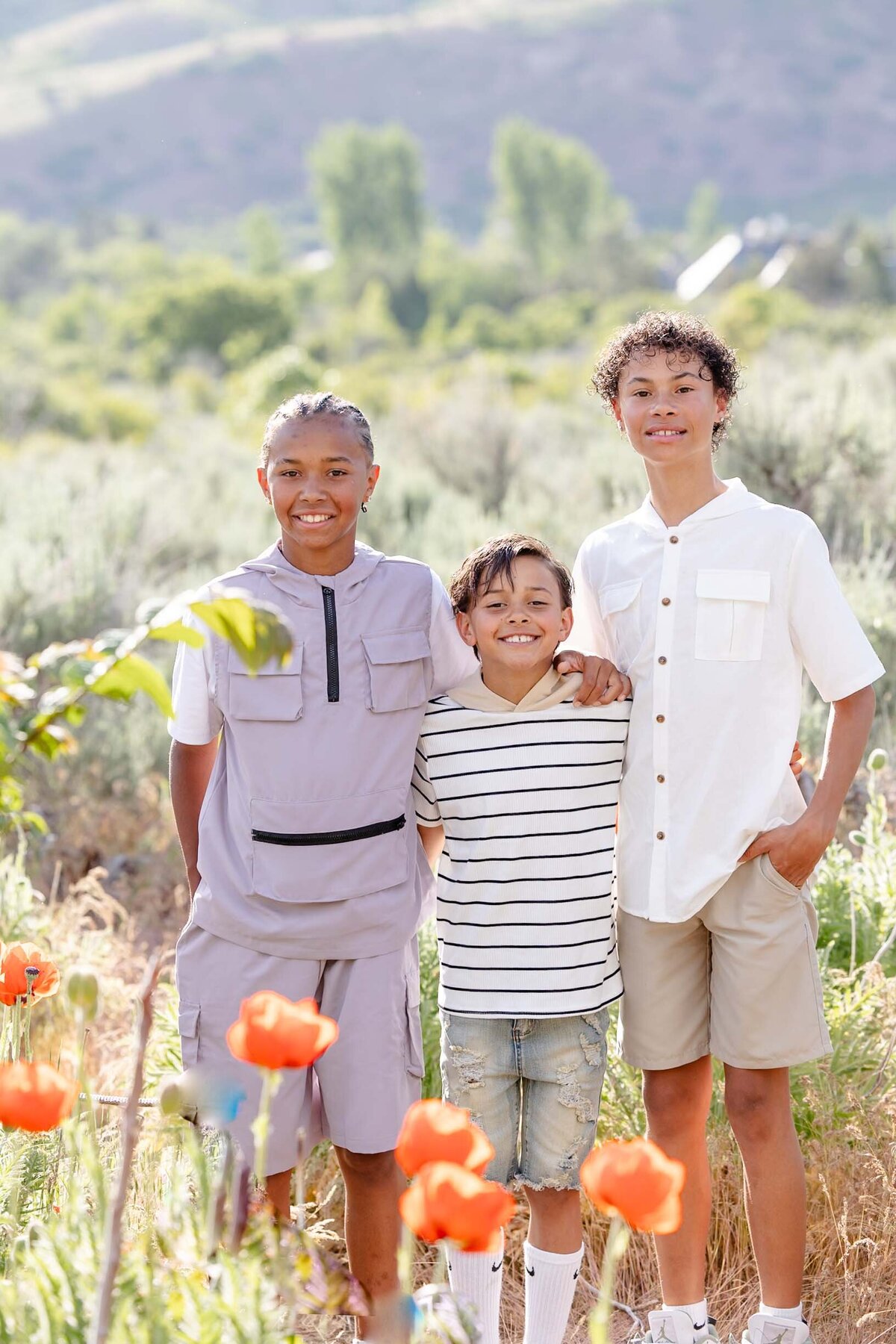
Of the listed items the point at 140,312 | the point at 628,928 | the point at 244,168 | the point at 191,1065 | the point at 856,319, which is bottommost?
the point at 191,1065

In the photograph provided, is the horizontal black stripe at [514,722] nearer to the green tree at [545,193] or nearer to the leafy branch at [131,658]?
the leafy branch at [131,658]

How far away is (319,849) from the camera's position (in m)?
2.24

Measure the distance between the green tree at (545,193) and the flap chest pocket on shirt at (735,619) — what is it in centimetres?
6906

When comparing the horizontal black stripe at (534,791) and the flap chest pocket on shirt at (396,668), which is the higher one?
the flap chest pocket on shirt at (396,668)

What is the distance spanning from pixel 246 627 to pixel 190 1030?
1369 mm

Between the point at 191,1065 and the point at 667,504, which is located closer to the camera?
the point at 191,1065

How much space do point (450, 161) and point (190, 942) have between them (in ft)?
472

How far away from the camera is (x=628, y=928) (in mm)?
2414

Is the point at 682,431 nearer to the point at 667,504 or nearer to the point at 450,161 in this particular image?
the point at 667,504

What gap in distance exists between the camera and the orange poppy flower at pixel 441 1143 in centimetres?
123

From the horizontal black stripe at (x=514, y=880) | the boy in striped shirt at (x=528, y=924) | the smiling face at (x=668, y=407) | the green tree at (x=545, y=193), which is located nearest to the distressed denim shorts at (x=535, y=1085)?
the boy in striped shirt at (x=528, y=924)

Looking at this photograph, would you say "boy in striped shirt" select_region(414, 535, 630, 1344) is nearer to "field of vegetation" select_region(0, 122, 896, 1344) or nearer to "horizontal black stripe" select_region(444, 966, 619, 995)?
"horizontal black stripe" select_region(444, 966, 619, 995)

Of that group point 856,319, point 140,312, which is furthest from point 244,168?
point 856,319

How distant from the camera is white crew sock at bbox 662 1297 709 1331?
239cm
